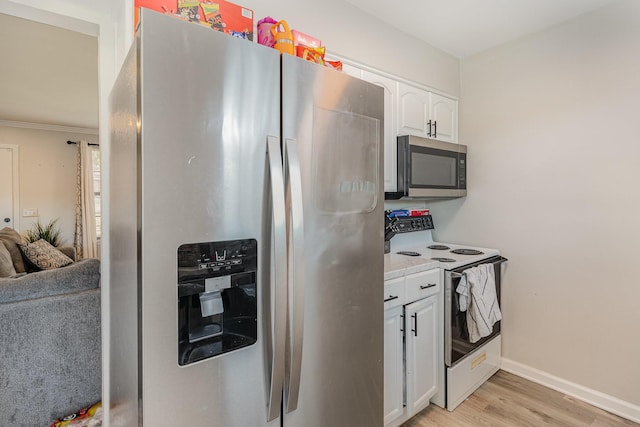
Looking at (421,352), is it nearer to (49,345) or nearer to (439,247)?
(439,247)

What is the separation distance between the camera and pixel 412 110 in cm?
231

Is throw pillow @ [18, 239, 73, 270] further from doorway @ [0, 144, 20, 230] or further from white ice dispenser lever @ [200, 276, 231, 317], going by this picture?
white ice dispenser lever @ [200, 276, 231, 317]

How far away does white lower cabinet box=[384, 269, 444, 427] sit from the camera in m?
1.65

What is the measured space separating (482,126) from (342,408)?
238 cm

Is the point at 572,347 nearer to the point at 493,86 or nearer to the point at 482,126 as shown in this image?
the point at 482,126

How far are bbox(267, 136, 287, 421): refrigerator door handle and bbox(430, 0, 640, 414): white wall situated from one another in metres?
2.18

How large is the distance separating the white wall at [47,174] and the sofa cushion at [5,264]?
2.22 meters

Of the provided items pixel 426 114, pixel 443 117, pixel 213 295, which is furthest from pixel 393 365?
pixel 443 117

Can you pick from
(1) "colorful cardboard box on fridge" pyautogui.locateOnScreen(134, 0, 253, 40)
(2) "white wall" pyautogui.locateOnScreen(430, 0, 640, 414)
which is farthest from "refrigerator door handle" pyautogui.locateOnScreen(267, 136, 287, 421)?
(2) "white wall" pyautogui.locateOnScreen(430, 0, 640, 414)

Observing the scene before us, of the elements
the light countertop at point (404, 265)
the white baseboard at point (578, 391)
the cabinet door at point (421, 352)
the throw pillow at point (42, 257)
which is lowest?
the white baseboard at point (578, 391)

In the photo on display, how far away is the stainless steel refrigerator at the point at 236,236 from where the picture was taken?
75 centimetres

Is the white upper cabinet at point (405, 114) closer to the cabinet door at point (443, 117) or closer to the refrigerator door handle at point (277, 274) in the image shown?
the cabinet door at point (443, 117)

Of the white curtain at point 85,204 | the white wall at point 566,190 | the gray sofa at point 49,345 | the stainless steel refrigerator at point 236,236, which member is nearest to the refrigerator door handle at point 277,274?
the stainless steel refrigerator at point 236,236

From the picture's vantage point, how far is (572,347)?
83.2 inches
